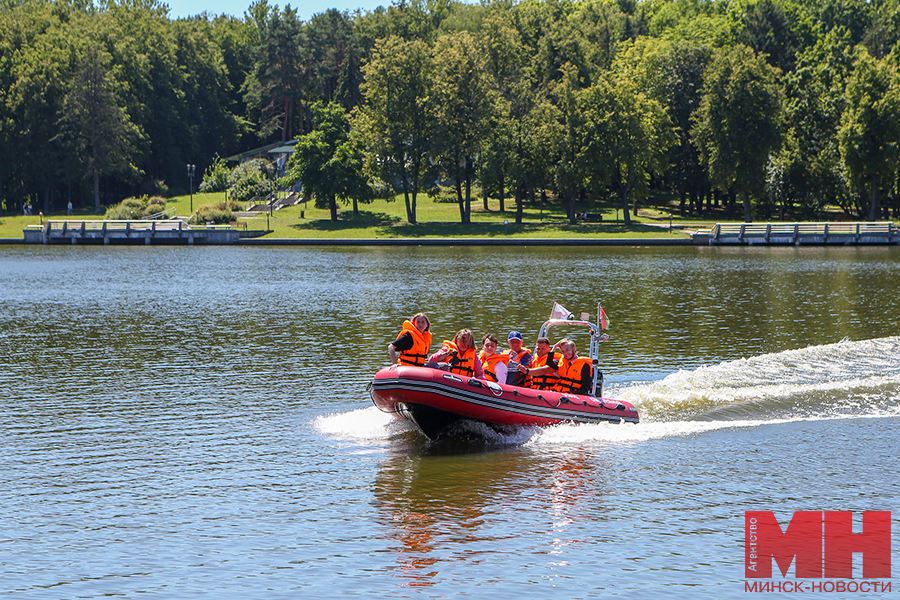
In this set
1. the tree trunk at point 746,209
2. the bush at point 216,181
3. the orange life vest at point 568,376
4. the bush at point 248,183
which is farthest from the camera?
the bush at point 216,181

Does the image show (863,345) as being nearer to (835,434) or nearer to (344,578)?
(835,434)

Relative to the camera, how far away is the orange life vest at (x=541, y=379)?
17622 millimetres

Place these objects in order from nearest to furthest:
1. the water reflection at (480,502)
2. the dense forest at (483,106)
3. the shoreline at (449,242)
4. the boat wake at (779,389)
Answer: the water reflection at (480,502), the boat wake at (779,389), the shoreline at (449,242), the dense forest at (483,106)

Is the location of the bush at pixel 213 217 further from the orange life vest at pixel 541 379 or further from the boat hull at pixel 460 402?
the boat hull at pixel 460 402

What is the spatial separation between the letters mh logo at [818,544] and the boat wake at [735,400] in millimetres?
4581

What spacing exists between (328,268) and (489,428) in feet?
125

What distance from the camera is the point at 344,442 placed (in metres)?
16.6

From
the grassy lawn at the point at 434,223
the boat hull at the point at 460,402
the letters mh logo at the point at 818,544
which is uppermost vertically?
the grassy lawn at the point at 434,223

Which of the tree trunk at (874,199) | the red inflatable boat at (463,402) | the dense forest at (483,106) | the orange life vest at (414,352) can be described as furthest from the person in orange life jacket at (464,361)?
the tree trunk at (874,199)

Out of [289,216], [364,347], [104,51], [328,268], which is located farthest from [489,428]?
[104,51]

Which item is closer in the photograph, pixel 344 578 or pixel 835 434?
pixel 344 578

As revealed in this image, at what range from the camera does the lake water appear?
11016 mm

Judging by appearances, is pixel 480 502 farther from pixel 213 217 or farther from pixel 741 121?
pixel 213 217

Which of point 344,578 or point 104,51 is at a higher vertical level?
point 104,51
